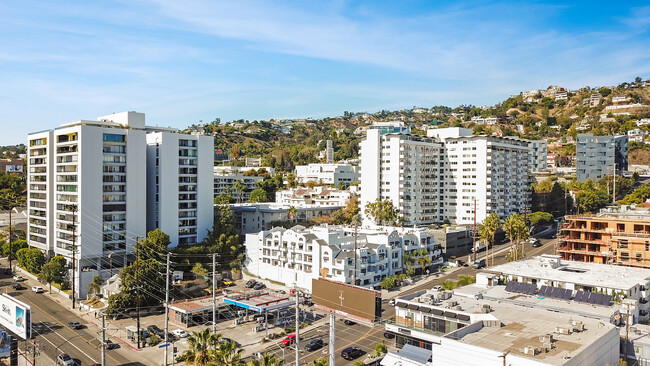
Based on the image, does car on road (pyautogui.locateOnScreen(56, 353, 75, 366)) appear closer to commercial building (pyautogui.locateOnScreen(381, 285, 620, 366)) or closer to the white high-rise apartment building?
commercial building (pyautogui.locateOnScreen(381, 285, 620, 366))

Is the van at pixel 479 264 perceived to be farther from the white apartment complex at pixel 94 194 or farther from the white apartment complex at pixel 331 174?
the white apartment complex at pixel 331 174

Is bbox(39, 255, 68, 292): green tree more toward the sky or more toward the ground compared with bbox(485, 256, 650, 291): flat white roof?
more toward the ground

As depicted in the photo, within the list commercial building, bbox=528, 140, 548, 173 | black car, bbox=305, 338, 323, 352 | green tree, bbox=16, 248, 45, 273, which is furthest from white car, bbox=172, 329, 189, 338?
commercial building, bbox=528, 140, 548, 173

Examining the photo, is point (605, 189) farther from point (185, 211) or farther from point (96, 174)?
point (96, 174)

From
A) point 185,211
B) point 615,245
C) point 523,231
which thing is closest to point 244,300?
point 185,211

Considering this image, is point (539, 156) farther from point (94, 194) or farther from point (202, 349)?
point (202, 349)

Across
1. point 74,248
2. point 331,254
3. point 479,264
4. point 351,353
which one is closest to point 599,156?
point 479,264
